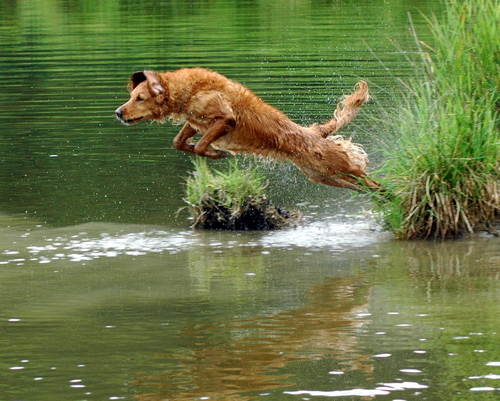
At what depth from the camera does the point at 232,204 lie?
9.17 metres

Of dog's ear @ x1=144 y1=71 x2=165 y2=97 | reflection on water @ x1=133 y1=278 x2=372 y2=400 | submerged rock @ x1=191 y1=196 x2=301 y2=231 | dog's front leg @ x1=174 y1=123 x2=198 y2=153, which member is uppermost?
dog's ear @ x1=144 y1=71 x2=165 y2=97

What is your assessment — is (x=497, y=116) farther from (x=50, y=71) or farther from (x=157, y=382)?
(x=50, y=71)

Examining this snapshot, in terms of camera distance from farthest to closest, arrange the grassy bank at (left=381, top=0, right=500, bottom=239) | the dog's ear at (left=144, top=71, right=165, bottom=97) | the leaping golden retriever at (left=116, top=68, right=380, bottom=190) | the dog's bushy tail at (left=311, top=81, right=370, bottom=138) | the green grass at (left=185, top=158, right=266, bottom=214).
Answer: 1. the dog's bushy tail at (left=311, top=81, right=370, bottom=138)
2. the green grass at (left=185, top=158, right=266, bottom=214)
3. the leaping golden retriever at (left=116, top=68, right=380, bottom=190)
4. the dog's ear at (left=144, top=71, right=165, bottom=97)
5. the grassy bank at (left=381, top=0, right=500, bottom=239)

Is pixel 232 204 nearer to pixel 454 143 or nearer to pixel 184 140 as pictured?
pixel 184 140

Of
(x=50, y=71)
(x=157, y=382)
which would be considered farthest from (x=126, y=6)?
(x=157, y=382)

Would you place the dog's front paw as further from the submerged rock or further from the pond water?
the pond water

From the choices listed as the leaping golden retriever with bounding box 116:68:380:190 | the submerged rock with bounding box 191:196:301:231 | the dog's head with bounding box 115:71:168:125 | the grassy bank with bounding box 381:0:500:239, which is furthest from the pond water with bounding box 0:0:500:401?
the dog's head with bounding box 115:71:168:125

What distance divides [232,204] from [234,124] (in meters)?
0.74

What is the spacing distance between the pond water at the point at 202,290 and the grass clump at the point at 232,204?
175 mm

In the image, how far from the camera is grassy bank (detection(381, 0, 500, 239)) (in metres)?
8.28

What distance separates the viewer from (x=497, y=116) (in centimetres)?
888

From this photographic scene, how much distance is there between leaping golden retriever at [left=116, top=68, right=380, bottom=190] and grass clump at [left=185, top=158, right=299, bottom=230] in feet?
0.86

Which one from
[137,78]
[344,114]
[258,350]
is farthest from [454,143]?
[258,350]

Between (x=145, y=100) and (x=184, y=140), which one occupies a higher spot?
(x=145, y=100)
